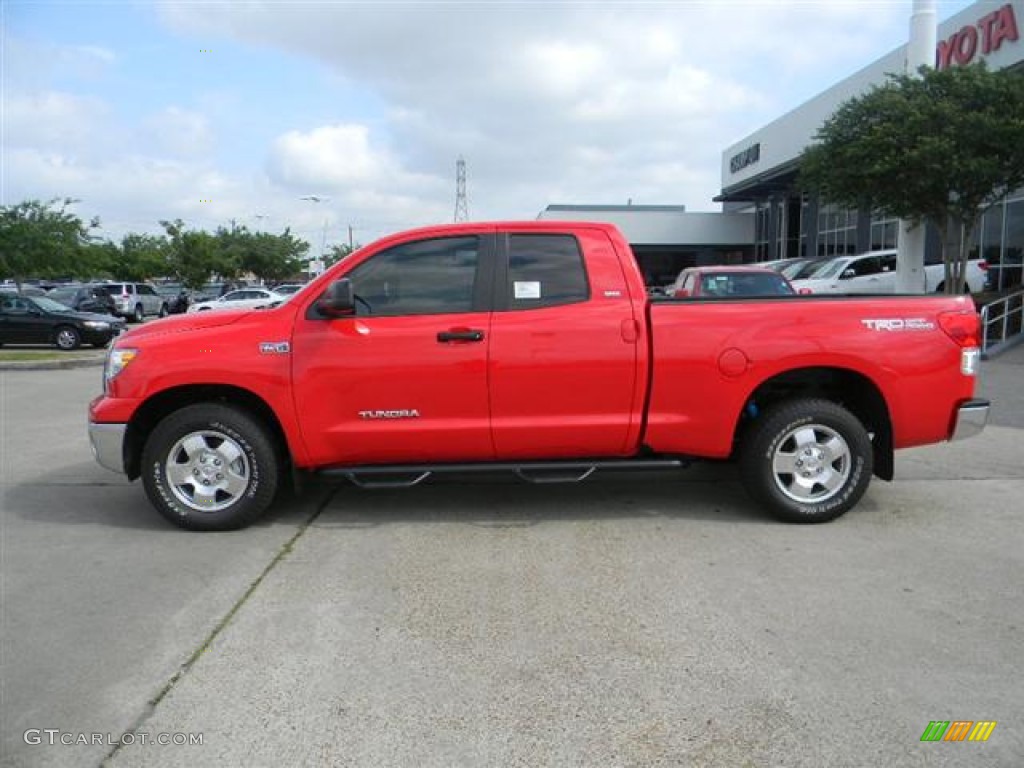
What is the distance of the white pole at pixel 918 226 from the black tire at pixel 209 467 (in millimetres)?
17044

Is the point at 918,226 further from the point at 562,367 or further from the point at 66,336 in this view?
the point at 66,336

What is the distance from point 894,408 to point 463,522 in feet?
9.45

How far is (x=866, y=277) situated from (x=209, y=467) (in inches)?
785

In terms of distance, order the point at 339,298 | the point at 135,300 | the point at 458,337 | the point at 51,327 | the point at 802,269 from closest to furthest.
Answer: the point at 339,298
the point at 458,337
the point at 51,327
the point at 802,269
the point at 135,300

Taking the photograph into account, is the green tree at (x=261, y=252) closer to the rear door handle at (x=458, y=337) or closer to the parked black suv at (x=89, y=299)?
the parked black suv at (x=89, y=299)

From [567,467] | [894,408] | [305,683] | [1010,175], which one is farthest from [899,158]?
[305,683]

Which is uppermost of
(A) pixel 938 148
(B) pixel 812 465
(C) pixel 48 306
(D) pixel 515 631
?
(A) pixel 938 148

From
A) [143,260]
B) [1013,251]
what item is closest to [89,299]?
[1013,251]

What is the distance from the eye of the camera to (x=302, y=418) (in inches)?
199

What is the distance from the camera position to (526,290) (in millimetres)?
5141

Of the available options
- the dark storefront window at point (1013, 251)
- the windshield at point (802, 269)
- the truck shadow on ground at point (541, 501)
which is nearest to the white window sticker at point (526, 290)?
the truck shadow on ground at point (541, 501)

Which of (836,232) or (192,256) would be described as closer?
(836,232)

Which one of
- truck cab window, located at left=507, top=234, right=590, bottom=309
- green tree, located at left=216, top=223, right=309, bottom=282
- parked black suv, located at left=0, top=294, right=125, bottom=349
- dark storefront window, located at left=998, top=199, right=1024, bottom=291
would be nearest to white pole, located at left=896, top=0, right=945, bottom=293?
dark storefront window, located at left=998, top=199, right=1024, bottom=291

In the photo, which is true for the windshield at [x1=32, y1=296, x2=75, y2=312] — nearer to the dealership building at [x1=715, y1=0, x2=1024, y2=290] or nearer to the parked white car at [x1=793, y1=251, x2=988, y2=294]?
the parked white car at [x1=793, y1=251, x2=988, y2=294]
